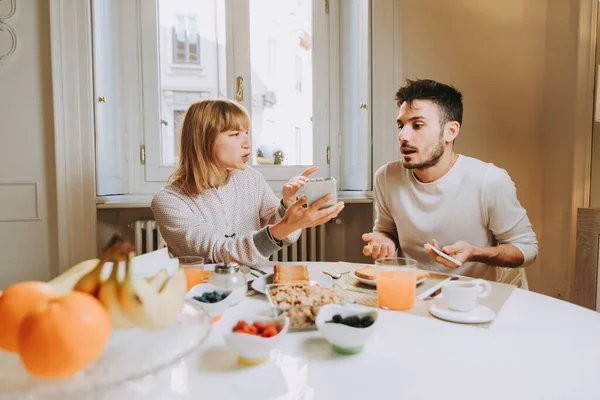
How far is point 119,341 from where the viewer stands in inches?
19.7

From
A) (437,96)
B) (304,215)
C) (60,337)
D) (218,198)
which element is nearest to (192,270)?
(304,215)

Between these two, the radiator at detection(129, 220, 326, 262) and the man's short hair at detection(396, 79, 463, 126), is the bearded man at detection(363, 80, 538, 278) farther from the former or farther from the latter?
the radiator at detection(129, 220, 326, 262)

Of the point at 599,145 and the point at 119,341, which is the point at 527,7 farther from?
the point at 119,341

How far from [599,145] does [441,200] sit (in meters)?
1.38

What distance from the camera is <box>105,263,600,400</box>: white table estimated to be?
1.84 ft

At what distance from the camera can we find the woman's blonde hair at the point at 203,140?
61.2 inches

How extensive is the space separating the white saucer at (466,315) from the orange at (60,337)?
2.22 feet

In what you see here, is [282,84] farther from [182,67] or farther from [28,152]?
[28,152]

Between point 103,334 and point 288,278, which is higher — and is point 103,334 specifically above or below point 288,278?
above

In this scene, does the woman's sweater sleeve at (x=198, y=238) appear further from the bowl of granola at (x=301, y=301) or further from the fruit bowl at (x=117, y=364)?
the fruit bowl at (x=117, y=364)

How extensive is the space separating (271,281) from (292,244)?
1.53m

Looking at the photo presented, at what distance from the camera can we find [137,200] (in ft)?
8.32

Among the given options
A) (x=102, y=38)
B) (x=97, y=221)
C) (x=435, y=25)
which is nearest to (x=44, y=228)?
(x=97, y=221)

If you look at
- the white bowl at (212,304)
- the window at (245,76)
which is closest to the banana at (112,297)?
the white bowl at (212,304)
